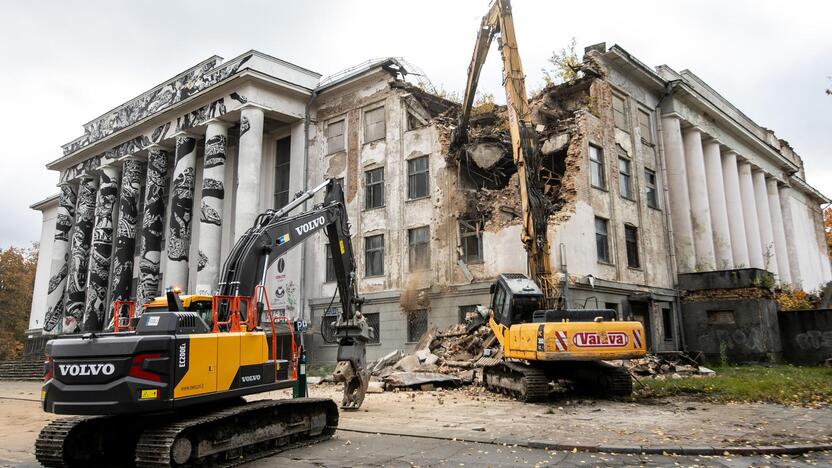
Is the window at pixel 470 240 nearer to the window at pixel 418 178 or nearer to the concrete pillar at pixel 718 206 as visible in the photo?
the window at pixel 418 178

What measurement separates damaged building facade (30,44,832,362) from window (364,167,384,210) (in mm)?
69

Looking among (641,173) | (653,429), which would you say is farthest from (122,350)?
→ (641,173)

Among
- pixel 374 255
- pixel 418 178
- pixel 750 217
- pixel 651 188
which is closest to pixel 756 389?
pixel 418 178

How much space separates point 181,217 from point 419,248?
45.9 ft

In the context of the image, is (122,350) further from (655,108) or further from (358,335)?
(655,108)

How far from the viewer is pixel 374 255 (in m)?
26.9

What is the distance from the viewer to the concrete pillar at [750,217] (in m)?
34.9

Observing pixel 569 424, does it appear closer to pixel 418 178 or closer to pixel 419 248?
pixel 419 248

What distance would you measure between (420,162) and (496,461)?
19618 millimetres

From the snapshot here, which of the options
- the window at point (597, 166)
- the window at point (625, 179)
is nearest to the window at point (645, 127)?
the window at point (625, 179)

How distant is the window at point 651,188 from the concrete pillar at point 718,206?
19.2 ft

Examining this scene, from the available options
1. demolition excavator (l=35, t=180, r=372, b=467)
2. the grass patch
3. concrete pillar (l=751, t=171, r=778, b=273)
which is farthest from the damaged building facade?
demolition excavator (l=35, t=180, r=372, b=467)

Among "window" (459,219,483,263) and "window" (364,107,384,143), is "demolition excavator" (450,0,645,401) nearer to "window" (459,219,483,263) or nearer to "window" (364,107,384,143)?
"window" (459,219,483,263)

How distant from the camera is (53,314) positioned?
3916 centimetres
